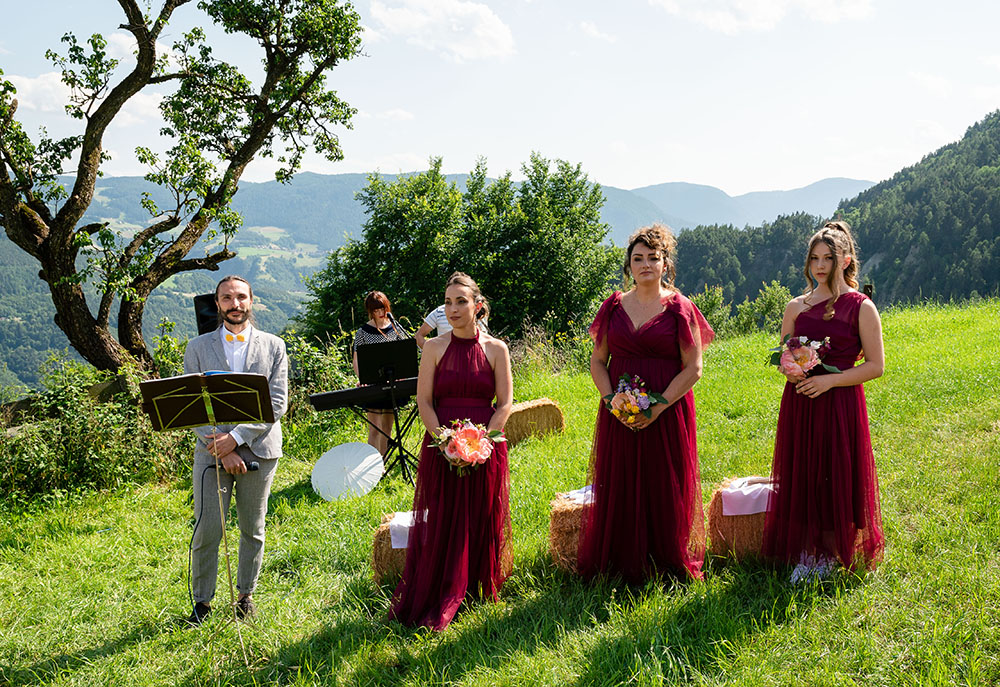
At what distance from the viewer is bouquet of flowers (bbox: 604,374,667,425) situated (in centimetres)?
407

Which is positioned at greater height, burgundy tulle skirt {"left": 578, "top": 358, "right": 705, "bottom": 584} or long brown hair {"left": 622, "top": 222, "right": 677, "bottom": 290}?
long brown hair {"left": 622, "top": 222, "right": 677, "bottom": 290}

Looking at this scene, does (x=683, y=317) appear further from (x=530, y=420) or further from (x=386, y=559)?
(x=530, y=420)

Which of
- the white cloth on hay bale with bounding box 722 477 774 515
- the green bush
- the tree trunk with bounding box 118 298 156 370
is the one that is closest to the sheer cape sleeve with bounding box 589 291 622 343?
the white cloth on hay bale with bounding box 722 477 774 515

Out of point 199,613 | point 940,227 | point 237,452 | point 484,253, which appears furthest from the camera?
point 940,227

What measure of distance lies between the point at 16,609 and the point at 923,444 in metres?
7.82

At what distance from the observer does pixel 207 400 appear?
385 cm

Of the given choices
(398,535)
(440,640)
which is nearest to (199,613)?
(398,535)

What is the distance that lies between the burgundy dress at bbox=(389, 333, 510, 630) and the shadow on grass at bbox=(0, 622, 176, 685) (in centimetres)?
166

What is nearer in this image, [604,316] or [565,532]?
[604,316]

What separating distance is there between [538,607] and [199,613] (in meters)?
2.26

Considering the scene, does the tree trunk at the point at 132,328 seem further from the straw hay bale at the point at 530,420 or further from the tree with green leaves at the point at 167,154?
the straw hay bale at the point at 530,420

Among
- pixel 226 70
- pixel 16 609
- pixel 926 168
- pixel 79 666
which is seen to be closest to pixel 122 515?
pixel 16 609

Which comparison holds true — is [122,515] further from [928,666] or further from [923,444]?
[923,444]

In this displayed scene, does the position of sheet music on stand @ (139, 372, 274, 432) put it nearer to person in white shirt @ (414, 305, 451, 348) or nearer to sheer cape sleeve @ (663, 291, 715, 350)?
sheer cape sleeve @ (663, 291, 715, 350)
